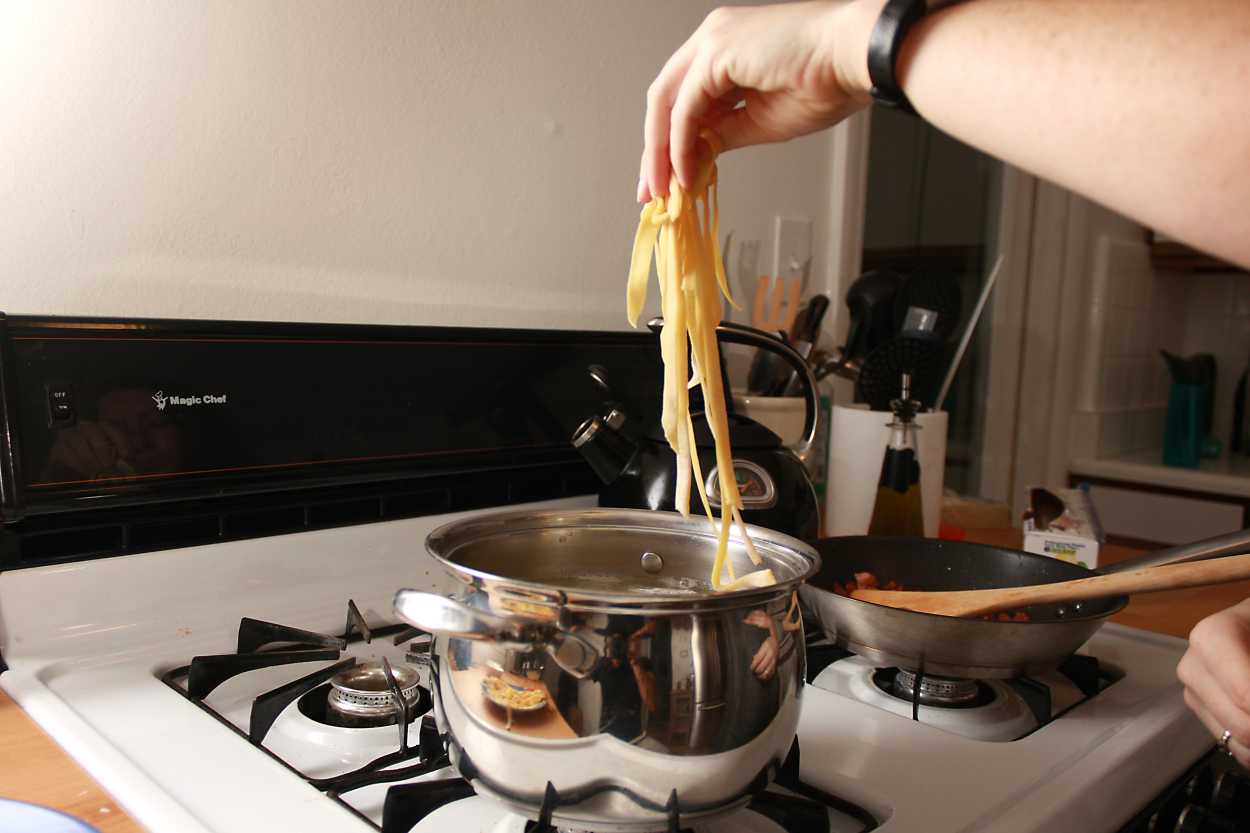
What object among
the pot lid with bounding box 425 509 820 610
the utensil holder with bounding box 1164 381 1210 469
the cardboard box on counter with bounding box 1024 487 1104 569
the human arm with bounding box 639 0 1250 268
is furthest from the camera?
the utensil holder with bounding box 1164 381 1210 469

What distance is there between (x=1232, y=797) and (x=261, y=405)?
86cm

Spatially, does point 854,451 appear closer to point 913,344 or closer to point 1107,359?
point 913,344

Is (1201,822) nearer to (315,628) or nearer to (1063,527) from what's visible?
(1063,527)

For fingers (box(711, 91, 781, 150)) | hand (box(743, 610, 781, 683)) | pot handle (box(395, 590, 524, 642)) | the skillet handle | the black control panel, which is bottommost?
the skillet handle

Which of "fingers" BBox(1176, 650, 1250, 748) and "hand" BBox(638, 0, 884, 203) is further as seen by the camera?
"fingers" BBox(1176, 650, 1250, 748)

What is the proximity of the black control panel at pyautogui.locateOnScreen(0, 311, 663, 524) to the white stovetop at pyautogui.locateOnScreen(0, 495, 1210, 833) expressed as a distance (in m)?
0.07

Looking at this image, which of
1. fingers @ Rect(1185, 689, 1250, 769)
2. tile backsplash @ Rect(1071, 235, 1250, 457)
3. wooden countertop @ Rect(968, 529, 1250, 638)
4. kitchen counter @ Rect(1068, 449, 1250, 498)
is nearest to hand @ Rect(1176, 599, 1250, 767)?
fingers @ Rect(1185, 689, 1250, 769)

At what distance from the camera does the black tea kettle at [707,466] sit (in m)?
0.98

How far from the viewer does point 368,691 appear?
27.9 inches

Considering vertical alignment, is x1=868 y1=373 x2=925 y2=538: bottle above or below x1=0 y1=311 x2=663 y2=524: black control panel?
below

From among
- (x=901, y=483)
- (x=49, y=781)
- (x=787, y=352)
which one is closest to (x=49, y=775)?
(x=49, y=781)

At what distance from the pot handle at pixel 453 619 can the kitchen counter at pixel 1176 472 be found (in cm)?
236

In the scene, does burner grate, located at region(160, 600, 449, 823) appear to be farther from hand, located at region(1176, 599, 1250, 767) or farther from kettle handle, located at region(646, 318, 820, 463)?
hand, located at region(1176, 599, 1250, 767)

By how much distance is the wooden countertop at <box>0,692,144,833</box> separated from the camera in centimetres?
55
